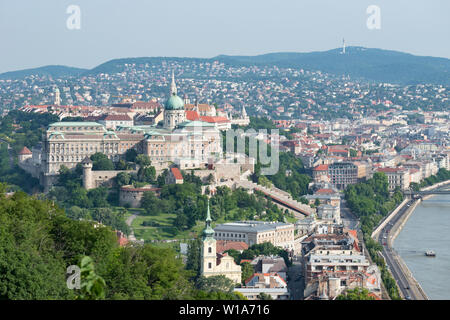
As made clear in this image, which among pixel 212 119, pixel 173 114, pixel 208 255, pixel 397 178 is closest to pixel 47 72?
pixel 397 178

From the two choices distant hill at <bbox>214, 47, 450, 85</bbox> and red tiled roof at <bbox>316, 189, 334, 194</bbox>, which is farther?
distant hill at <bbox>214, 47, 450, 85</bbox>

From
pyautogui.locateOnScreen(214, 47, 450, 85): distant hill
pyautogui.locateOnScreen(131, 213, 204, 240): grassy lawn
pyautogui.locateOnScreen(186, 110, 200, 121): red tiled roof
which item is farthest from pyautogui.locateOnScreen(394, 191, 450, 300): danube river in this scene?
pyautogui.locateOnScreen(214, 47, 450, 85): distant hill

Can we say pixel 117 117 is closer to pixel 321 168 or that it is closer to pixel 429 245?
pixel 321 168

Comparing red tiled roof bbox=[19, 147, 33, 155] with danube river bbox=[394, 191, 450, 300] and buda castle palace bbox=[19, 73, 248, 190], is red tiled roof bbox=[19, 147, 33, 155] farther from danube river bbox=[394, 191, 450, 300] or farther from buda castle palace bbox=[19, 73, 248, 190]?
danube river bbox=[394, 191, 450, 300]
